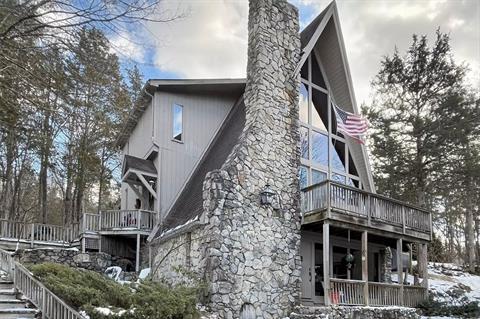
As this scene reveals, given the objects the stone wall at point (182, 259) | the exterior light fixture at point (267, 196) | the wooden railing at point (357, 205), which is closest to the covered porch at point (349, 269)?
the wooden railing at point (357, 205)

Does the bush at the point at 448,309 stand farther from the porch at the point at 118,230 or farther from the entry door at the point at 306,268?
the porch at the point at 118,230

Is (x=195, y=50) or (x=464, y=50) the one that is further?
(x=464, y=50)

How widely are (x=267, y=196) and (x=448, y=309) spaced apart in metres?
7.74

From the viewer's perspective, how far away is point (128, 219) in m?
16.8

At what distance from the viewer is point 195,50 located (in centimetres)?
1288

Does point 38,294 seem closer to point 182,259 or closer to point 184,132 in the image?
point 182,259

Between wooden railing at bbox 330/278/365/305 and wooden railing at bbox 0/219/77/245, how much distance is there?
11117 millimetres

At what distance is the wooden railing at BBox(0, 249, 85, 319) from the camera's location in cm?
716

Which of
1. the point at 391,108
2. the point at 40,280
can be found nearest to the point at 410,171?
the point at 391,108

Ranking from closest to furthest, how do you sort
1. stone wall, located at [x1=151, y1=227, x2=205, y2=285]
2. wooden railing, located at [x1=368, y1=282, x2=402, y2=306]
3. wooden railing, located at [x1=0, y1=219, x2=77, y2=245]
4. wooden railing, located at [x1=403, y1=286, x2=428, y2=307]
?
stone wall, located at [x1=151, y1=227, x2=205, y2=285]
wooden railing, located at [x1=368, y1=282, x2=402, y2=306]
wooden railing, located at [x1=403, y1=286, x2=428, y2=307]
wooden railing, located at [x1=0, y1=219, x2=77, y2=245]

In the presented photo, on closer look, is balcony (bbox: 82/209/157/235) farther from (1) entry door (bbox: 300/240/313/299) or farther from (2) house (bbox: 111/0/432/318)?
(1) entry door (bbox: 300/240/313/299)

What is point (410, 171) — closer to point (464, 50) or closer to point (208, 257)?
point (464, 50)

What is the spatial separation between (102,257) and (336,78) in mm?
10176

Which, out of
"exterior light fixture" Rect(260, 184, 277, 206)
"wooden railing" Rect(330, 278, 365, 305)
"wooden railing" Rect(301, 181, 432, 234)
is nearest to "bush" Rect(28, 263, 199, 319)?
"exterior light fixture" Rect(260, 184, 277, 206)
